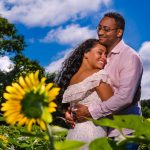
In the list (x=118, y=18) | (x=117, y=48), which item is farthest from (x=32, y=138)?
(x=118, y=18)

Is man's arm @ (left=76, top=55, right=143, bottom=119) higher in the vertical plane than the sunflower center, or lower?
higher

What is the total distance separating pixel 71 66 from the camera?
3.99 m

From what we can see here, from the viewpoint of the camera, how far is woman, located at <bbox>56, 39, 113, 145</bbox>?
3.55 meters

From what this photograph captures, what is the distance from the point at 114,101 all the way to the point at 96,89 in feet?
0.84

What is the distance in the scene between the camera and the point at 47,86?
3.72 feet

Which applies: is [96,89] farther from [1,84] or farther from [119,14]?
[1,84]

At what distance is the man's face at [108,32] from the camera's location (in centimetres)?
367

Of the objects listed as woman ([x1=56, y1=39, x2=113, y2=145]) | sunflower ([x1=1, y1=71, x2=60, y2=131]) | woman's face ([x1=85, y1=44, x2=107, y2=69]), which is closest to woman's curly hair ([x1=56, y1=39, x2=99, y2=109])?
woman ([x1=56, y1=39, x2=113, y2=145])

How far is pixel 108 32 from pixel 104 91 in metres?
0.45

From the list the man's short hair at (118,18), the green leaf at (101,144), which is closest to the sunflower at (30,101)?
the green leaf at (101,144)

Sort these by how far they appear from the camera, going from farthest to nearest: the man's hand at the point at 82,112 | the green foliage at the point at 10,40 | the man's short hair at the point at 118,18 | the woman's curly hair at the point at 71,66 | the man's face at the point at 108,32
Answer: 1. the green foliage at the point at 10,40
2. the woman's curly hair at the point at 71,66
3. the man's short hair at the point at 118,18
4. the man's face at the point at 108,32
5. the man's hand at the point at 82,112

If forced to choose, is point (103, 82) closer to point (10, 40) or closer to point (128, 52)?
point (128, 52)

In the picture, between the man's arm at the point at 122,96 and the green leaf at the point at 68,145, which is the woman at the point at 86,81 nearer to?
the man's arm at the point at 122,96

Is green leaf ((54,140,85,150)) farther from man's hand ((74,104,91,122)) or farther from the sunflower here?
man's hand ((74,104,91,122))
